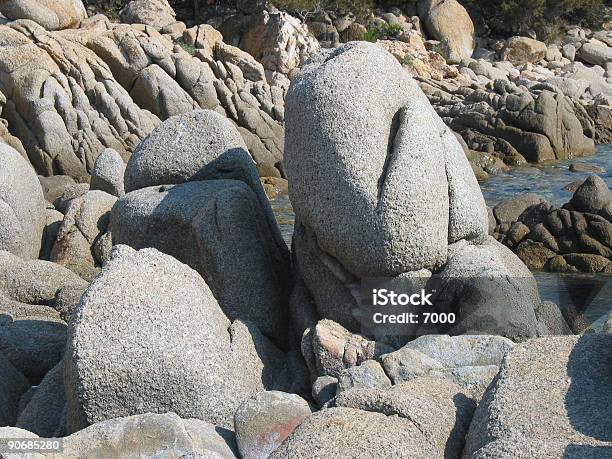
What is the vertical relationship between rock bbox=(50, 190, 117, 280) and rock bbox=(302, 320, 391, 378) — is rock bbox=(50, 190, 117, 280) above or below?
below

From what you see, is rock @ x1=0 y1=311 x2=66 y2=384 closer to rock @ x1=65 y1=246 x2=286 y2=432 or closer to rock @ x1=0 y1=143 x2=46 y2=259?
rock @ x1=65 y1=246 x2=286 y2=432

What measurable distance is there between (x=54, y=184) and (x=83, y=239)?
28.9 feet

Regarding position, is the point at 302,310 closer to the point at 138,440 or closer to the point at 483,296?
the point at 483,296

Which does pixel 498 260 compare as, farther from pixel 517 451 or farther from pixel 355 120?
pixel 517 451

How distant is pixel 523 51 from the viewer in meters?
43.1

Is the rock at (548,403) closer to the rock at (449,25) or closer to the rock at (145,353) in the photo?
the rock at (145,353)

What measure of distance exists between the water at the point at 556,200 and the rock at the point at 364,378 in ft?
13.9

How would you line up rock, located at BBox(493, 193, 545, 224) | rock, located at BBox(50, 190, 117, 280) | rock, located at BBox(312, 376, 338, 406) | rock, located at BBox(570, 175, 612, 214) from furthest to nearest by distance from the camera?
rock, located at BBox(493, 193, 545, 224), rock, located at BBox(570, 175, 612, 214), rock, located at BBox(50, 190, 117, 280), rock, located at BBox(312, 376, 338, 406)

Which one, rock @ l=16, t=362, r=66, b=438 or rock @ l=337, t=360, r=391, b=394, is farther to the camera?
rock @ l=16, t=362, r=66, b=438

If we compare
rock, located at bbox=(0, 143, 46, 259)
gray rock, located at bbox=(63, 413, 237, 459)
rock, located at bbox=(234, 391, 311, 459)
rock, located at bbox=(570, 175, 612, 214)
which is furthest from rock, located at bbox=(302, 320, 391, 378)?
rock, located at bbox=(570, 175, 612, 214)

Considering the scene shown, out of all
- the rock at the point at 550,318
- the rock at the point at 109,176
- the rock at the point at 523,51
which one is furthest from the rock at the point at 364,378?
the rock at the point at 523,51

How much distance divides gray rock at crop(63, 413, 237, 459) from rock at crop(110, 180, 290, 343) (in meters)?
2.03

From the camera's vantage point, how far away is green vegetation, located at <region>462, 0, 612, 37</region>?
4528cm

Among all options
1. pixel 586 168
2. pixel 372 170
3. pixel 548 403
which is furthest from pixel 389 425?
pixel 586 168
